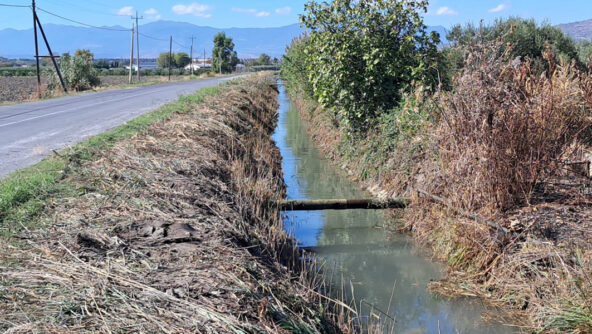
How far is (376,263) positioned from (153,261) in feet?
13.7

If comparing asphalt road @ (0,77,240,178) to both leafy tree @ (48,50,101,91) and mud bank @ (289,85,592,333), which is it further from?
leafy tree @ (48,50,101,91)

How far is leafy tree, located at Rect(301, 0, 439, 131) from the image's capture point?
12.6 metres

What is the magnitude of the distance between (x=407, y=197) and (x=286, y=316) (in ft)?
17.8

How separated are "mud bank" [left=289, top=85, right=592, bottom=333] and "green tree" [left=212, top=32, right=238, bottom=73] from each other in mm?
83129

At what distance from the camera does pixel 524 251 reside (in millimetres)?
6508

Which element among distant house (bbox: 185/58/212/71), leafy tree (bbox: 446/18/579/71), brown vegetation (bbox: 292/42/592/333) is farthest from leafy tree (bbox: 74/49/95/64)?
distant house (bbox: 185/58/212/71)

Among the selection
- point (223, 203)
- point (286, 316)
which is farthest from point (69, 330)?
point (223, 203)

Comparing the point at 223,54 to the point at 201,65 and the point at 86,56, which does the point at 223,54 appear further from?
the point at 86,56

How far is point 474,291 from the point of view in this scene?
22.2 feet

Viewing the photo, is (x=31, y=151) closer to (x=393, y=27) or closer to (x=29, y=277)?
(x=29, y=277)

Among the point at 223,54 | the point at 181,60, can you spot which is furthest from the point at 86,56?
the point at 181,60

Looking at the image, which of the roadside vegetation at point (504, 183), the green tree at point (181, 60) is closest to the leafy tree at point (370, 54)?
the roadside vegetation at point (504, 183)

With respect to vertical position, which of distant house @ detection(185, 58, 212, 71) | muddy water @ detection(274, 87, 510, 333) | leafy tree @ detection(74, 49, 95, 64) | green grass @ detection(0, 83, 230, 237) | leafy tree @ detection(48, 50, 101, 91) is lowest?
muddy water @ detection(274, 87, 510, 333)

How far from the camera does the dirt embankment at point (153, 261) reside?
3.91 meters
